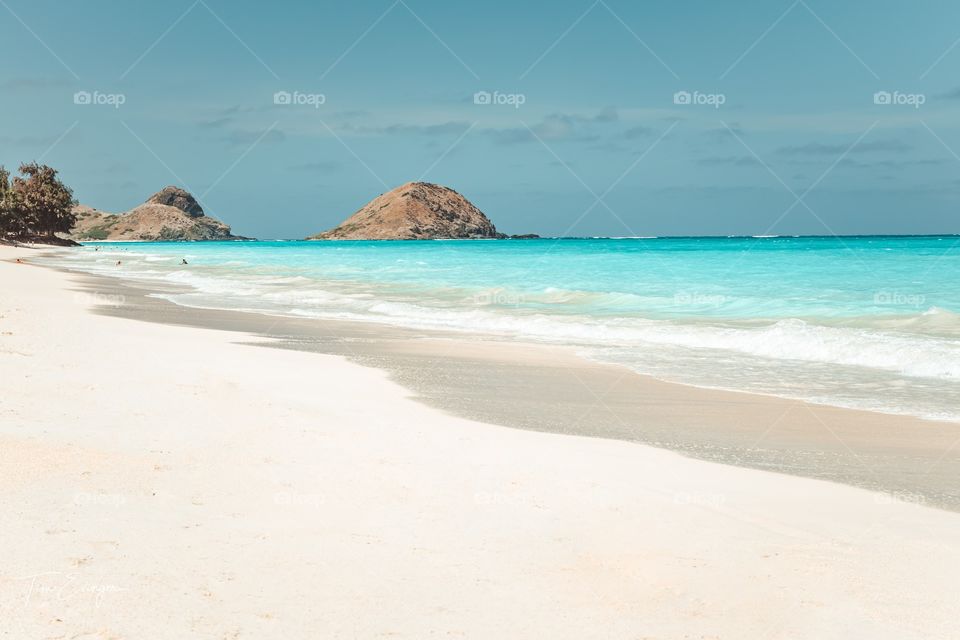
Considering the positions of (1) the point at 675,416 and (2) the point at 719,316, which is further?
(2) the point at 719,316

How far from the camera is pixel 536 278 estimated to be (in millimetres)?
41500

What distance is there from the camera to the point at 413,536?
5.02m

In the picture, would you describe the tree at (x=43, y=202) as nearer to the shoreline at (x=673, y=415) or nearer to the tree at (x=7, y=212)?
the tree at (x=7, y=212)

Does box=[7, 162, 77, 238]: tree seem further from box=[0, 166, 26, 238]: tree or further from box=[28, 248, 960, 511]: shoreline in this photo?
box=[28, 248, 960, 511]: shoreline

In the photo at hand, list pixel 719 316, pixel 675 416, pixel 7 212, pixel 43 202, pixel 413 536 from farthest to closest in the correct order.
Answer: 1. pixel 43 202
2. pixel 7 212
3. pixel 719 316
4. pixel 675 416
5. pixel 413 536

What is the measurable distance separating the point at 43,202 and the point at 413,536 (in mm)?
113238

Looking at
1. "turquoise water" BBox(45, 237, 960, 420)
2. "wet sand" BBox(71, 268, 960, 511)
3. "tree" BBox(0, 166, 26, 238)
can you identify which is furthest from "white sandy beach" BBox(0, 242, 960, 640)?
"tree" BBox(0, 166, 26, 238)

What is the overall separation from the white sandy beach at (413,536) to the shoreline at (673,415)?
2.06 feet

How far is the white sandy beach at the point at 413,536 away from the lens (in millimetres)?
3963

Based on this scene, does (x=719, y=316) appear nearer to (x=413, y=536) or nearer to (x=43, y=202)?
(x=413, y=536)

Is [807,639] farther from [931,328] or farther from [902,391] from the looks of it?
[931,328]

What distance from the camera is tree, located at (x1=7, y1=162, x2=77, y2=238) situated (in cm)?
9744

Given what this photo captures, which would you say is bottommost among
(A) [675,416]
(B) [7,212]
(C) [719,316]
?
(A) [675,416]

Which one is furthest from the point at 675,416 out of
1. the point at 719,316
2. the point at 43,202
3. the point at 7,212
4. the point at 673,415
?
the point at 43,202
